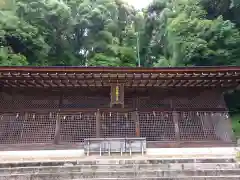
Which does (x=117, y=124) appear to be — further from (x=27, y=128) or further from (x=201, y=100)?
(x=201, y=100)


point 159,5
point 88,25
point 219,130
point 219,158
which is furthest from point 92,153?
point 159,5

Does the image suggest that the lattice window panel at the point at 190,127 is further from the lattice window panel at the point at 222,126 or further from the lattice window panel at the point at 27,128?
the lattice window panel at the point at 27,128

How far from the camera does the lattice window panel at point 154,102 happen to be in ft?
39.1

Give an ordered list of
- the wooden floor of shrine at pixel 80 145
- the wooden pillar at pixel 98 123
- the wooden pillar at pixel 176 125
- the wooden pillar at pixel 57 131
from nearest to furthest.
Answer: the wooden floor of shrine at pixel 80 145 → the wooden pillar at pixel 57 131 → the wooden pillar at pixel 98 123 → the wooden pillar at pixel 176 125

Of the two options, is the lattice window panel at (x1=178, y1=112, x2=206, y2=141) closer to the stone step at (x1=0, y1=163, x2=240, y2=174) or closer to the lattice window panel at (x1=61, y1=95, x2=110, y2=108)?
the lattice window panel at (x1=61, y1=95, x2=110, y2=108)

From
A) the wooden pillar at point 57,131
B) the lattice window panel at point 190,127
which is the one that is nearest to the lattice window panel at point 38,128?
A: the wooden pillar at point 57,131

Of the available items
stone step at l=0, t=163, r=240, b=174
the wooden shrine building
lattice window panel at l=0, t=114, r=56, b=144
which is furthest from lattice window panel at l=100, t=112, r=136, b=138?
stone step at l=0, t=163, r=240, b=174

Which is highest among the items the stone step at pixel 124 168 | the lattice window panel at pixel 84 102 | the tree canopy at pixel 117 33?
the tree canopy at pixel 117 33

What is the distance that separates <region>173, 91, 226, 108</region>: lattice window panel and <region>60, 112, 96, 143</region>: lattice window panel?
3.87 meters

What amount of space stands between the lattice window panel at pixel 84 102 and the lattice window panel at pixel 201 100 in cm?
323

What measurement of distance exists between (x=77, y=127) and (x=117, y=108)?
6.31 ft

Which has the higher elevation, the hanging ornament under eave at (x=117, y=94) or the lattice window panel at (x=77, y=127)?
the hanging ornament under eave at (x=117, y=94)

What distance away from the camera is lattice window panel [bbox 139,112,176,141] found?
37.1 ft

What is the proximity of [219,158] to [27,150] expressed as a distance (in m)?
7.38
